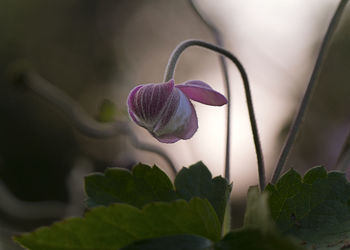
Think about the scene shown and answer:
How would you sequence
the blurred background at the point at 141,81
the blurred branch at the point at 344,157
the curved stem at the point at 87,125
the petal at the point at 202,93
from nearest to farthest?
the petal at the point at 202,93 → the blurred branch at the point at 344,157 → the curved stem at the point at 87,125 → the blurred background at the point at 141,81

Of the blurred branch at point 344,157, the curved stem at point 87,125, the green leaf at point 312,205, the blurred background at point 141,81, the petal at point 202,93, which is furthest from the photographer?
the blurred background at point 141,81

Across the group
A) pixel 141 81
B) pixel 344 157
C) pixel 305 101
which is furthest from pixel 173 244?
pixel 141 81

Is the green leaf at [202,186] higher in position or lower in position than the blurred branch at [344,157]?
lower

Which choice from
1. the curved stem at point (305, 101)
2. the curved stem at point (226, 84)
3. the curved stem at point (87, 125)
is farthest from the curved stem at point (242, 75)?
the curved stem at point (87, 125)

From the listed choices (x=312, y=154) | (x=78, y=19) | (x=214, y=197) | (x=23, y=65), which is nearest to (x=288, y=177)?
(x=214, y=197)

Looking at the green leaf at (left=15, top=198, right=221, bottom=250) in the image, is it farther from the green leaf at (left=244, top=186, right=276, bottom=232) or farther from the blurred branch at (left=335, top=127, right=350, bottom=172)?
the blurred branch at (left=335, top=127, right=350, bottom=172)

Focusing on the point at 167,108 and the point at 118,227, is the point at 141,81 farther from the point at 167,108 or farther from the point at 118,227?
the point at 118,227

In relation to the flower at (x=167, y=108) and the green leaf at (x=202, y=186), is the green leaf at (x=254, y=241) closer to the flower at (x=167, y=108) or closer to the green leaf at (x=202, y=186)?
the green leaf at (x=202, y=186)

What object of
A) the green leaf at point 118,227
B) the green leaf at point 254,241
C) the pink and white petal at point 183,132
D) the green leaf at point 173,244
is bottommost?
the green leaf at point 254,241
